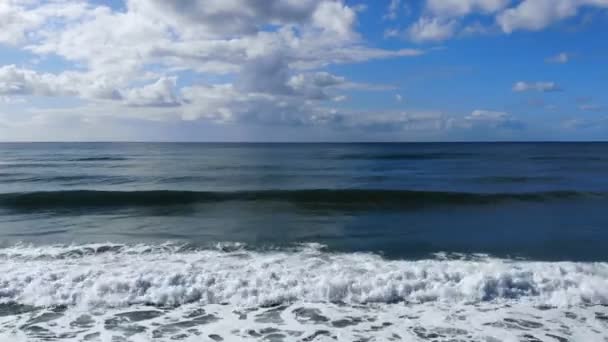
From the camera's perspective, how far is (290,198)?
67.5 feet

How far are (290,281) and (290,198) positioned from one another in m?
12.0

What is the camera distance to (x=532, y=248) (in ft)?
37.7

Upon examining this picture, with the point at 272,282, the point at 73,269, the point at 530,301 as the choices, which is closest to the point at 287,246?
the point at 272,282

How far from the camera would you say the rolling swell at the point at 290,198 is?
19109mm

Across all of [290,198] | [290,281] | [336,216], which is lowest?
[290,281]

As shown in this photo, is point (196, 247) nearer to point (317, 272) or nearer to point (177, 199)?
point (317, 272)

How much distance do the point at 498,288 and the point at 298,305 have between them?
159 inches

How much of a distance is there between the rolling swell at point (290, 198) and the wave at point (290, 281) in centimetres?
883

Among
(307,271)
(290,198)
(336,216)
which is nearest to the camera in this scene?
(307,271)

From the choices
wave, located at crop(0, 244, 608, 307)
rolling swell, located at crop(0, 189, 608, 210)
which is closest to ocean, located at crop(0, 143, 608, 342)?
wave, located at crop(0, 244, 608, 307)

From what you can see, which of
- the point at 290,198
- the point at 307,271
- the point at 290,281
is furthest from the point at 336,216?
the point at 290,281

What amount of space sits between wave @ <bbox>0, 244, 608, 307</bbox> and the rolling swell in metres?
8.83

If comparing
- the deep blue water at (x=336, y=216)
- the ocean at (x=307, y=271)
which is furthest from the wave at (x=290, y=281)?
the deep blue water at (x=336, y=216)

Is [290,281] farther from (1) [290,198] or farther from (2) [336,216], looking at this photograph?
(1) [290,198]
